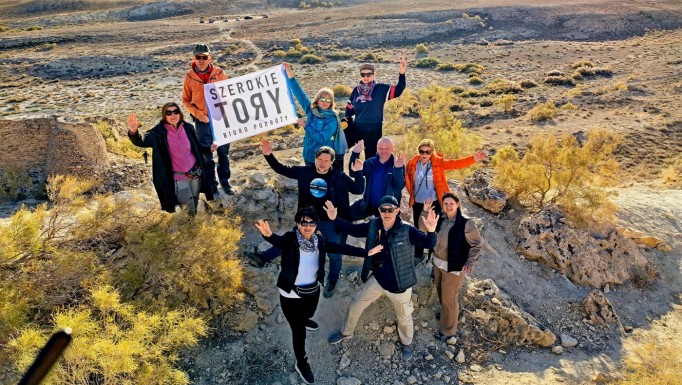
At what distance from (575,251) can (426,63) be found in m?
25.6

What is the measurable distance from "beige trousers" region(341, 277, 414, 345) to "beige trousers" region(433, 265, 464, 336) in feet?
1.65

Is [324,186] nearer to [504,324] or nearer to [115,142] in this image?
[504,324]

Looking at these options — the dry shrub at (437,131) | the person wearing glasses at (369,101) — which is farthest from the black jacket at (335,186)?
the dry shrub at (437,131)

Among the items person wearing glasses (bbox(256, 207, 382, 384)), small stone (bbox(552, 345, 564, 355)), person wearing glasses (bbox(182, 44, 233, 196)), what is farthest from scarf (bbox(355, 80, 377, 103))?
small stone (bbox(552, 345, 564, 355))

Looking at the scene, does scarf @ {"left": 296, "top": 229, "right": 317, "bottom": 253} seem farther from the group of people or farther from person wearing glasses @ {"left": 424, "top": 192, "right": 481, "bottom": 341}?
person wearing glasses @ {"left": 424, "top": 192, "right": 481, "bottom": 341}

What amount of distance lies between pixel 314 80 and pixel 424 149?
23.0 metres

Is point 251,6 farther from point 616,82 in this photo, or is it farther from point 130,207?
point 130,207

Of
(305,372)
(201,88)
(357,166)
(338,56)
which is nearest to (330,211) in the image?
(357,166)

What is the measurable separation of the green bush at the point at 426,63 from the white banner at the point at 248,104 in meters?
26.2

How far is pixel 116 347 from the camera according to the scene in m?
Result: 3.62

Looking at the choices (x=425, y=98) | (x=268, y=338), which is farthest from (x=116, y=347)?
(x=425, y=98)

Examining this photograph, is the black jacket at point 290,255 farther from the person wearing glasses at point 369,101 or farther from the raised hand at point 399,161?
the person wearing glasses at point 369,101

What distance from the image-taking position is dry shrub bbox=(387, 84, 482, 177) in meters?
10.7

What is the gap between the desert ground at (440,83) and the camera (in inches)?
220
